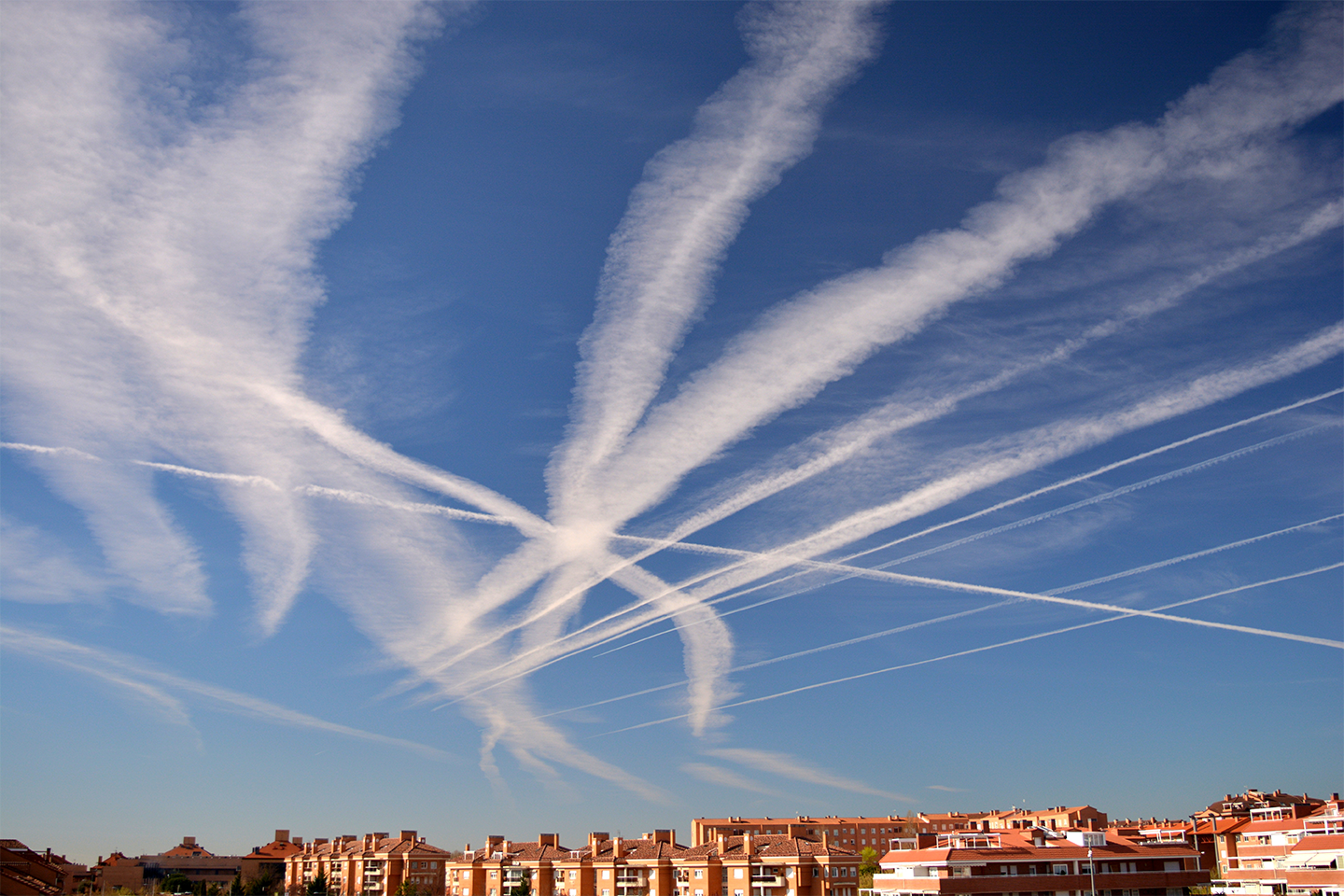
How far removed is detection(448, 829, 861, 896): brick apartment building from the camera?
10744cm

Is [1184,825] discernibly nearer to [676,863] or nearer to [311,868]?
[676,863]

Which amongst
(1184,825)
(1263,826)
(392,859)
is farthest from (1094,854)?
(392,859)

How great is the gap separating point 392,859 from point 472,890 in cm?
1885

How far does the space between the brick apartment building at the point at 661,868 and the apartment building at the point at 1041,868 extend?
64.1ft

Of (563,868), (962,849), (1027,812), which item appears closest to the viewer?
(962,849)

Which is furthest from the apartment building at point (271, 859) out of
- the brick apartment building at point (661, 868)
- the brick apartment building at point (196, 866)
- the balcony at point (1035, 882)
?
the balcony at point (1035, 882)

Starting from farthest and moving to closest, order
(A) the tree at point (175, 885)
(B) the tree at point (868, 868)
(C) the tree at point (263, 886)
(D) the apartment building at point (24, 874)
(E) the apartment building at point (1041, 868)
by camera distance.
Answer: (A) the tree at point (175, 885)
(C) the tree at point (263, 886)
(B) the tree at point (868, 868)
(E) the apartment building at point (1041, 868)
(D) the apartment building at point (24, 874)

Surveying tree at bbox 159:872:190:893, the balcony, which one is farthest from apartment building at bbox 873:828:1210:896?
tree at bbox 159:872:190:893

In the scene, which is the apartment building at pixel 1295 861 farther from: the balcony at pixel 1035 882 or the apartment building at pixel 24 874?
the apartment building at pixel 24 874

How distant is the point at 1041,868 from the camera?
3314 inches

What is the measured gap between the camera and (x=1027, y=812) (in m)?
184

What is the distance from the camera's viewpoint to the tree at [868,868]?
124900mm

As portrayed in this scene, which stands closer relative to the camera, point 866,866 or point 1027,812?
point 866,866

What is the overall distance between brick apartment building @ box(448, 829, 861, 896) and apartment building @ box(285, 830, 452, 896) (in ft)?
31.7
